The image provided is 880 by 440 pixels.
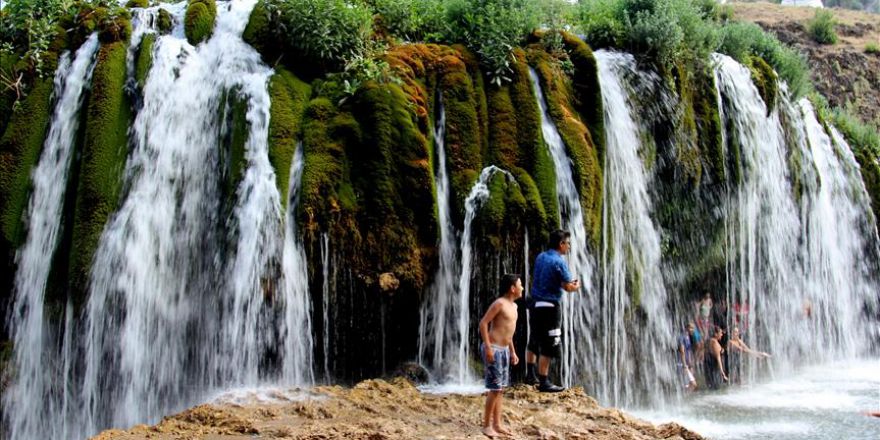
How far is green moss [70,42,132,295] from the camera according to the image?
8625 millimetres

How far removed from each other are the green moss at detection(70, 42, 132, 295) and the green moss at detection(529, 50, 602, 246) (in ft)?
18.1

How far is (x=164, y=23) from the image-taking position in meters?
10.7

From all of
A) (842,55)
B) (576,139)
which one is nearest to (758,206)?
(576,139)

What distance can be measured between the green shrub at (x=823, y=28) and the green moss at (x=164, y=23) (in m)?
22.2

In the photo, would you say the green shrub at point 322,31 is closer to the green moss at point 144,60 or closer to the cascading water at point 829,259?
the green moss at point 144,60

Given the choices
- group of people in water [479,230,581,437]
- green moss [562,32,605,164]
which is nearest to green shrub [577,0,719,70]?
green moss [562,32,605,164]

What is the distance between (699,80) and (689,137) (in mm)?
1299

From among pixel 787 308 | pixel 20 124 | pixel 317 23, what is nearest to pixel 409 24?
pixel 317 23

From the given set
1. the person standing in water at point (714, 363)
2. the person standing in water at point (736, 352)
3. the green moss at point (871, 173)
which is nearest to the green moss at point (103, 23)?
the person standing in water at point (714, 363)

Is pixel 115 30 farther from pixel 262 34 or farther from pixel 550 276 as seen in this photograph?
pixel 550 276

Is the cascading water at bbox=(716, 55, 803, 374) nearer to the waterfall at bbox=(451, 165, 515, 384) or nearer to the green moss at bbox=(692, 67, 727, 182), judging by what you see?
the green moss at bbox=(692, 67, 727, 182)

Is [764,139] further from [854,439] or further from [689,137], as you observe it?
[854,439]

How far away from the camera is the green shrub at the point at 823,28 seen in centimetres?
2547

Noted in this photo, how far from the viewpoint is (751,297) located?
44.5 ft
